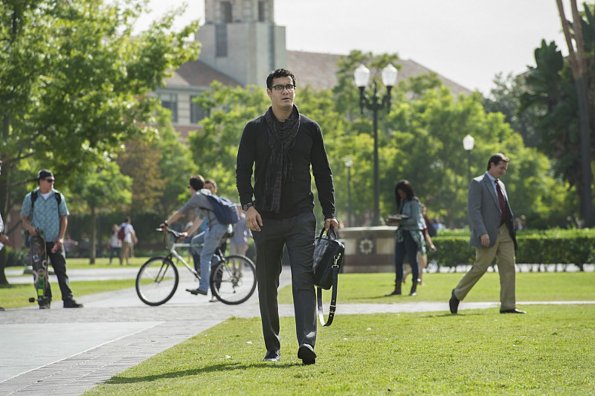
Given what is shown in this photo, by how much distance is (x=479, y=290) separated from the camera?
23.4 metres

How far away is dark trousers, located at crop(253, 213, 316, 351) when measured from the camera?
983cm

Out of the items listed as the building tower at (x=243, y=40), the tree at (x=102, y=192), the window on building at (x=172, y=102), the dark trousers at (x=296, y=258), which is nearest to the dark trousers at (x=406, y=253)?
the dark trousers at (x=296, y=258)

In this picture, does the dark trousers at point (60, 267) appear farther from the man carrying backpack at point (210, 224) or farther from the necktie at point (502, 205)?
the necktie at point (502, 205)

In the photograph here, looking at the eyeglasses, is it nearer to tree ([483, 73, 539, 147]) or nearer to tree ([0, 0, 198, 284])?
tree ([0, 0, 198, 284])

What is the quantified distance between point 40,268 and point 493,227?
686 cm

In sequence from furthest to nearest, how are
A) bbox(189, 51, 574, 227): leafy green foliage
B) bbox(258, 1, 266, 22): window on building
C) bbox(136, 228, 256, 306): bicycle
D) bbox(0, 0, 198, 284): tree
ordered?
bbox(258, 1, 266, 22): window on building → bbox(189, 51, 574, 227): leafy green foliage → bbox(0, 0, 198, 284): tree → bbox(136, 228, 256, 306): bicycle

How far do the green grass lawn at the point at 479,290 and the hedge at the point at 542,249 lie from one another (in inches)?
260

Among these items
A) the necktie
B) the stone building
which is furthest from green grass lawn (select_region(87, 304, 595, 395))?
the stone building

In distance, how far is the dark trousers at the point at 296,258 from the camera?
9.83m

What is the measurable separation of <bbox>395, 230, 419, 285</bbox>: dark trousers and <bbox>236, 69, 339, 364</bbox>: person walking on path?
41.0 feet

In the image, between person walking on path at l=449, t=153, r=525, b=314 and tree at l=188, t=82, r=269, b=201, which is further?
tree at l=188, t=82, r=269, b=201

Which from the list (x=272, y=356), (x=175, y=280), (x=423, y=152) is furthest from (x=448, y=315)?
(x=423, y=152)

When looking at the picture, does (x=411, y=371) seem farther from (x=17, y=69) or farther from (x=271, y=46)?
(x=271, y=46)

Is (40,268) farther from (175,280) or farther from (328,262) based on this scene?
(328,262)
